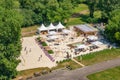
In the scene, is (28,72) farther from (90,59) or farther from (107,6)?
(107,6)

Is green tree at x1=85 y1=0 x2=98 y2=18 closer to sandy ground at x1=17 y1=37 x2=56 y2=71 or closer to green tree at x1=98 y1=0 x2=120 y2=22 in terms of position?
green tree at x1=98 y1=0 x2=120 y2=22

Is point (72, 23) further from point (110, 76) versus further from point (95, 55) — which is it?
point (110, 76)

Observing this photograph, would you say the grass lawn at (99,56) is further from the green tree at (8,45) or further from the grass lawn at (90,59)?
the green tree at (8,45)

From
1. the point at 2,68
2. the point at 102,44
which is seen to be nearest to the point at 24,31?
the point at 102,44

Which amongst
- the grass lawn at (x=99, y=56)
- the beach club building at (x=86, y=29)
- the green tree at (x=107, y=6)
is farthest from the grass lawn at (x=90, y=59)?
the green tree at (x=107, y=6)

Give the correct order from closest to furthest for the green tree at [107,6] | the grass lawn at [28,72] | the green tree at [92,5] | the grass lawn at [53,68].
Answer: the grass lawn at [28,72] → the grass lawn at [53,68] → the green tree at [107,6] → the green tree at [92,5]

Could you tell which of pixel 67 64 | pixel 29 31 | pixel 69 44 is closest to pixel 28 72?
pixel 67 64
